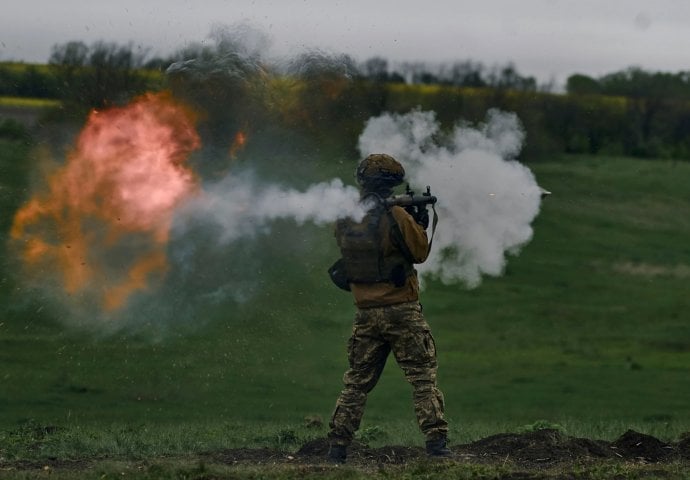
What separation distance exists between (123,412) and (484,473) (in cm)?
929

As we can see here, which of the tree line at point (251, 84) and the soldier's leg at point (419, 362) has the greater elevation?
the tree line at point (251, 84)

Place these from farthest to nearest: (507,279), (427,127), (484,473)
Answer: (507,279)
(427,127)
(484,473)

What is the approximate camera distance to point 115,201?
544 inches

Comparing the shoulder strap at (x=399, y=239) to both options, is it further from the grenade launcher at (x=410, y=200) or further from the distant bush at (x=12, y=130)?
the distant bush at (x=12, y=130)

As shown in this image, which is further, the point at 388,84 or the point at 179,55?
the point at 388,84

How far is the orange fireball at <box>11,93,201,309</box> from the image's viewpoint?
45.3 feet

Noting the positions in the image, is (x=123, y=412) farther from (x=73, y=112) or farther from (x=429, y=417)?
(x=429, y=417)

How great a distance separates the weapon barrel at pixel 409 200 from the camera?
11.2m

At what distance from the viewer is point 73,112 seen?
1517cm

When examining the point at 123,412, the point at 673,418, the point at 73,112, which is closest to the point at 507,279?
the point at 673,418

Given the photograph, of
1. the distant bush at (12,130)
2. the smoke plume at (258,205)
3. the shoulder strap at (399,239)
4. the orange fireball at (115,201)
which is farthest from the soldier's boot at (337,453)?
the distant bush at (12,130)

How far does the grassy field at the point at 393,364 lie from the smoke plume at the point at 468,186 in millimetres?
1961

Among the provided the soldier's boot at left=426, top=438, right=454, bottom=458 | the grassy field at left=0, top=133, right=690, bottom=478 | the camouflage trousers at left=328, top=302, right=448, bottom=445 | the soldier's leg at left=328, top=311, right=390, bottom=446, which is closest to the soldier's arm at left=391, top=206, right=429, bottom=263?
the camouflage trousers at left=328, top=302, right=448, bottom=445

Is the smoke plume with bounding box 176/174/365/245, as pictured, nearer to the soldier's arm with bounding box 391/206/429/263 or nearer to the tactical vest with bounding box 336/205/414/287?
the tactical vest with bounding box 336/205/414/287
